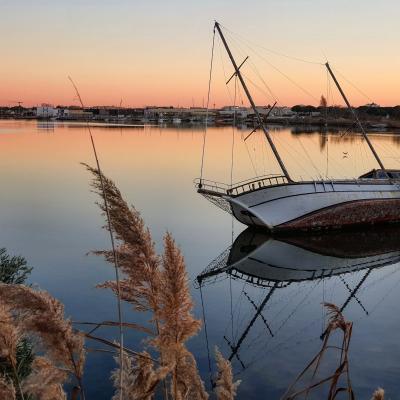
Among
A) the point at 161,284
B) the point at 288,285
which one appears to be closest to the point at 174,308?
the point at 161,284

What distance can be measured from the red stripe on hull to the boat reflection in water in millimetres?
684

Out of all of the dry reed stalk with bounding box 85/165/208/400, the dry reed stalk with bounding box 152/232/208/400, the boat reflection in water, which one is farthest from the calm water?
the dry reed stalk with bounding box 152/232/208/400

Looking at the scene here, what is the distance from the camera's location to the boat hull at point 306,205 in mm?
28172

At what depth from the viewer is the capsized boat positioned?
22.4 meters

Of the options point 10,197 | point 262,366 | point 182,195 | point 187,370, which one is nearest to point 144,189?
point 182,195

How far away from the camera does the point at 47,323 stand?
2.79 meters

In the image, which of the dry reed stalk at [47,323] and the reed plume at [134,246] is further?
the reed plume at [134,246]

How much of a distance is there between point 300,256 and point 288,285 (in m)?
4.53

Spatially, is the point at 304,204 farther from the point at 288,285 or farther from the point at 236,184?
the point at 236,184

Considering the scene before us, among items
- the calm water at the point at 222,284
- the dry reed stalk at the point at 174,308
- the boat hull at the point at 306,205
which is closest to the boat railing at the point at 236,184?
the boat hull at the point at 306,205

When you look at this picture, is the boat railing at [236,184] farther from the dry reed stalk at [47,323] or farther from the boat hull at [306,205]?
the dry reed stalk at [47,323]

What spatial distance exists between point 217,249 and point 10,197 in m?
20.0

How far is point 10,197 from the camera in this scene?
38.6 metres

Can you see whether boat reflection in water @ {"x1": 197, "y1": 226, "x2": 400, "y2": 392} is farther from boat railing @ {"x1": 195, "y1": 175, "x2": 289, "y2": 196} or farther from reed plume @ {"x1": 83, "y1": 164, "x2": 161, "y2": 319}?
reed plume @ {"x1": 83, "y1": 164, "x2": 161, "y2": 319}
